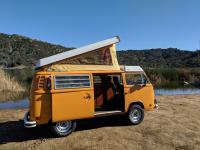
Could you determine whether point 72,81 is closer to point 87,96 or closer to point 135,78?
point 87,96

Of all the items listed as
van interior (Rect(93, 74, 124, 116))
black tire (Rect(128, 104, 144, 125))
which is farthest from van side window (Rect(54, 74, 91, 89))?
black tire (Rect(128, 104, 144, 125))

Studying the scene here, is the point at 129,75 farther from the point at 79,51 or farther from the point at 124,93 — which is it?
the point at 79,51

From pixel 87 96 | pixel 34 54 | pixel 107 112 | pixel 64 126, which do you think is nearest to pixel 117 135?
pixel 107 112

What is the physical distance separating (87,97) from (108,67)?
1520mm

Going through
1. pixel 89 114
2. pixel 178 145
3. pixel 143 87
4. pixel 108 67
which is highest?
pixel 108 67

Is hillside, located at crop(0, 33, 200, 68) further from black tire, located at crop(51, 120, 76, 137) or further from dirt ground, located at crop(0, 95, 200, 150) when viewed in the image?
black tire, located at crop(51, 120, 76, 137)

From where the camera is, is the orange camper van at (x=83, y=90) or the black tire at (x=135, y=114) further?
the black tire at (x=135, y=114)

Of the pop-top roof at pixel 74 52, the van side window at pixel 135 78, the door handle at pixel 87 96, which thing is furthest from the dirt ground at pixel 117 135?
the pop-top roof at pixel 74 52

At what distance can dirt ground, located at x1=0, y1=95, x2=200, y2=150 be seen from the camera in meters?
8.80

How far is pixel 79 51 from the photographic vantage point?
1011cm

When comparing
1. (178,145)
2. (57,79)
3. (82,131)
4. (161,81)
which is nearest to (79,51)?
(57,79)

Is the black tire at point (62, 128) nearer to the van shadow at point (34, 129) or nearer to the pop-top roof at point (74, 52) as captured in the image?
the van shadow at point (34, 129)

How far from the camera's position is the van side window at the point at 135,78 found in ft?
36.9

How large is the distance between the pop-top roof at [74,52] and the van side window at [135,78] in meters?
1.49
